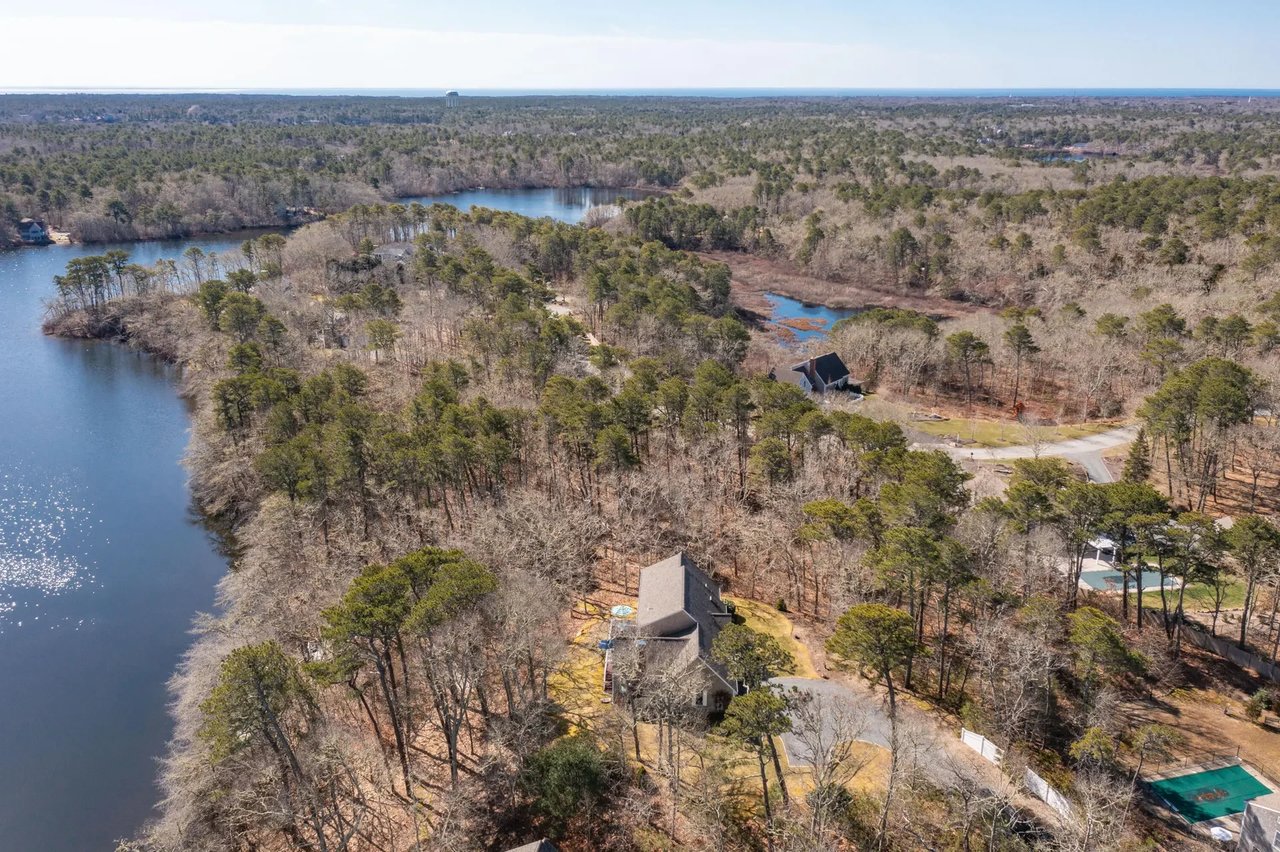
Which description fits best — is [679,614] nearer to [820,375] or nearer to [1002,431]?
[1002,431]

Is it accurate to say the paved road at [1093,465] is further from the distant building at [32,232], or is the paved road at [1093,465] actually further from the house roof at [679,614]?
the distant building at [32,232]

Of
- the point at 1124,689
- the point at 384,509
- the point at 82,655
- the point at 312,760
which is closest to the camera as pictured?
the point at 312,760

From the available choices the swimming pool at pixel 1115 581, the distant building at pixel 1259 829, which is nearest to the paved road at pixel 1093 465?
the swimming pool at pixel 1115 581

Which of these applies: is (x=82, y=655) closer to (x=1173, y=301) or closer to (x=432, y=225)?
(x=432, y=225)

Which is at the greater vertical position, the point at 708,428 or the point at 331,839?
the point at 708,428

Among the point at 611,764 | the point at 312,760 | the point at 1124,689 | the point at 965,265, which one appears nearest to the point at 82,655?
the point at 312,760
